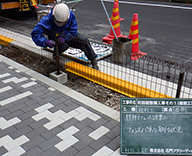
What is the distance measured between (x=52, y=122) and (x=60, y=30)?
7.70ft

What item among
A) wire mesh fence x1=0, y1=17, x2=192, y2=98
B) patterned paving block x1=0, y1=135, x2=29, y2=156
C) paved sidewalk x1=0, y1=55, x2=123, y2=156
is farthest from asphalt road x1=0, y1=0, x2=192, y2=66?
patterned paving block x1=0, y1=135, x2=29, y2=156

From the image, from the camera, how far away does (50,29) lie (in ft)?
17.3

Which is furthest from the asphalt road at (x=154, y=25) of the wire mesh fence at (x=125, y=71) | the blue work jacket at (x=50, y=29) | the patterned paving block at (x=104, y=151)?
the patterned paving block at (x=104, y=151)

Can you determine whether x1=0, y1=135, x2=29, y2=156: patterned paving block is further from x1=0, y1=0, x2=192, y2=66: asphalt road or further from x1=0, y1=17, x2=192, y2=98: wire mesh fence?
x1=0, y1=0, x2=192, y2=66: asphalt road

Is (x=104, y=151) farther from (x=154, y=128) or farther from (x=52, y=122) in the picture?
(x=52, y=122)

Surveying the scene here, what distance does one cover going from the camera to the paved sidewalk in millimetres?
3457

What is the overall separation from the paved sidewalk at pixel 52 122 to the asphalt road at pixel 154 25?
361 centimetres

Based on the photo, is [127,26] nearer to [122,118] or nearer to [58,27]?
[58,27]

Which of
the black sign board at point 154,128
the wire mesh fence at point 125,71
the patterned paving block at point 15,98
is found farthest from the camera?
the patterned paving block at point 15,98

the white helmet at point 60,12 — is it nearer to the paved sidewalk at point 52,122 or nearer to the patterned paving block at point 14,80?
the paved sidewalk at point 52,122

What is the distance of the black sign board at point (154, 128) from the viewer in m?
3.10

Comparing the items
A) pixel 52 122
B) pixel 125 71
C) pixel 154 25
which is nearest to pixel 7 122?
pixel 52 122

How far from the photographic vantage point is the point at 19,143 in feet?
11.7

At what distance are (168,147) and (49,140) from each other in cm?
176
